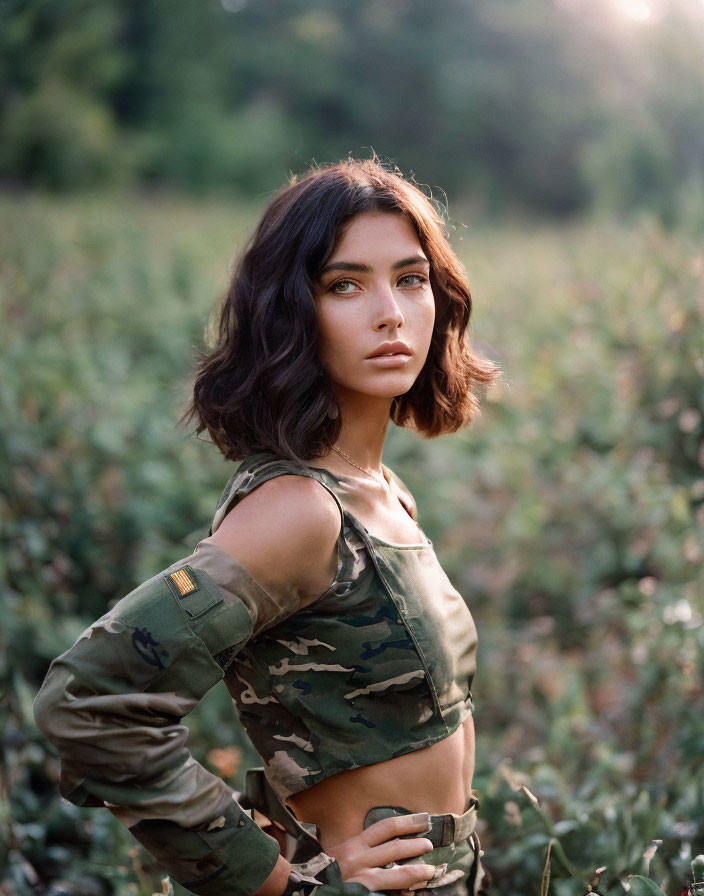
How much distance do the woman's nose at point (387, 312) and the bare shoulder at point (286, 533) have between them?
315mm

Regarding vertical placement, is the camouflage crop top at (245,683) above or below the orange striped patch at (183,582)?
below

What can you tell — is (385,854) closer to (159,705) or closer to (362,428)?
(159,705)

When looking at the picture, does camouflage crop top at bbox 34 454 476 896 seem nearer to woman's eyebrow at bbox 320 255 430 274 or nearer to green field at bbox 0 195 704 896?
woman's eyebrow at bbox 320 255 430 274

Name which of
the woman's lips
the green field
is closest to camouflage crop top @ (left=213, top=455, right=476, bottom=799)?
the woman's lips

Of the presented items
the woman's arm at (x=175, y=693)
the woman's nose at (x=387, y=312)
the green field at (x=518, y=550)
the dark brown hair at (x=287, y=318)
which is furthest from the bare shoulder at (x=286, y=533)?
the green field at (x=518, y=550)

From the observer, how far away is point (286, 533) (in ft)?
4.60

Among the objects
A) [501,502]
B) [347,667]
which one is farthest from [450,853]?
[501,502]

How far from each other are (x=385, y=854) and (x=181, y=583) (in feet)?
1.86

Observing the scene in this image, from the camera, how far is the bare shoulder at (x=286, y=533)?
1387 mm

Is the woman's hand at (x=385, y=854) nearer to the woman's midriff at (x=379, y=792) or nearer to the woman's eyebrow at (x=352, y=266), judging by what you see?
the woman's midriff at (x=379, y=792)

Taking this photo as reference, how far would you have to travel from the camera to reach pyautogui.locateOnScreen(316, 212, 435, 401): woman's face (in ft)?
5.28

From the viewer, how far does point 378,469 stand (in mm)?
1832

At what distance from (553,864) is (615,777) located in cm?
72

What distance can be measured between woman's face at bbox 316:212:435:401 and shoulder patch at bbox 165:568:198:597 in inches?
19.0
